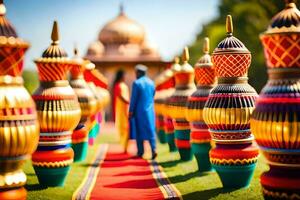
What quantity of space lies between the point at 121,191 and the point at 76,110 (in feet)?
4.38

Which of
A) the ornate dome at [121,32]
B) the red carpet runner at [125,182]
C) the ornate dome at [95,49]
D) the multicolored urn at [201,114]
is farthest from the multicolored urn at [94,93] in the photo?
the ornate dome at [121,32]

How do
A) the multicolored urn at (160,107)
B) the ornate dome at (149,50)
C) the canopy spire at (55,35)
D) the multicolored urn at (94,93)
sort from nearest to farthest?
1. the canopy spire at (55,35)
2. the multicolored urn at (94,93)
3. the multicolored urn at (160,107)
4. the ornate dome at (149,50)

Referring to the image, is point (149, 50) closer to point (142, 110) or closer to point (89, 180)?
point (142, 110)

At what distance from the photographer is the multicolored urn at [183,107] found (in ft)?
34.9

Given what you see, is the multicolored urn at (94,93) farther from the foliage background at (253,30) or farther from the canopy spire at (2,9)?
the foliage background at (253,30)

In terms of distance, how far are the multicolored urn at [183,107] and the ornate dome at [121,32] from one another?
22.1 meters

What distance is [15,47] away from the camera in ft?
15.6

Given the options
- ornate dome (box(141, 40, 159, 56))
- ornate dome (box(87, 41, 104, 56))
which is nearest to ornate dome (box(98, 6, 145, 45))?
ornate dome (box(87, 41, 104, 56))

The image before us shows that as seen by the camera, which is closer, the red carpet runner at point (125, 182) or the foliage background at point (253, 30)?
the red carpet runner at point (125, 182)

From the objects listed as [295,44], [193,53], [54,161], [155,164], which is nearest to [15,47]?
[295,44]

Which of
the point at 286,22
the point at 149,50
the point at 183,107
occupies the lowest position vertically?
the point at 149,50

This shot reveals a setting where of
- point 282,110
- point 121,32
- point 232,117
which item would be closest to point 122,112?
point 232,117

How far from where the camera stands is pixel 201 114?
28.6 feet

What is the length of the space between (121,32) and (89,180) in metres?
24.7
